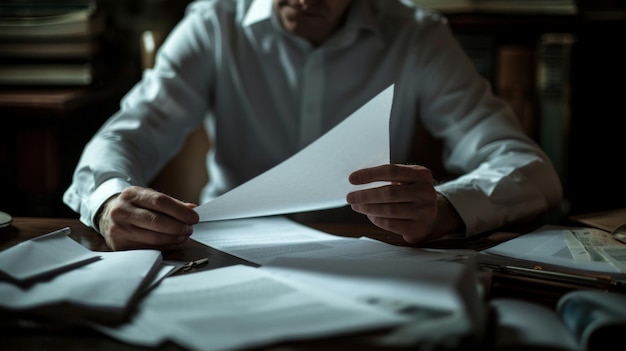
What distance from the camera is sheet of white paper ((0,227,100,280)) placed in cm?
77

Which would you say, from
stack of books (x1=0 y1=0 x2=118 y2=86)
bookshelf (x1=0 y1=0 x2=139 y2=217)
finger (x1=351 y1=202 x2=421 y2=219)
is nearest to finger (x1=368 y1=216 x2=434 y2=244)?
finger (x1=351 y1=202 x2=421 y2=219)

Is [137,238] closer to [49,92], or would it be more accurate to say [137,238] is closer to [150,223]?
[150,223]

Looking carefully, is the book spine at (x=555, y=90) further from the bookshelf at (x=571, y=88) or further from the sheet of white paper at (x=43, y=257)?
the sheet of white paper at (x=43, y=257)

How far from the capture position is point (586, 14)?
1917 millimetres

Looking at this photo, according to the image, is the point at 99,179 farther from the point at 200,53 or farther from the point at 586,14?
the point at 586,14

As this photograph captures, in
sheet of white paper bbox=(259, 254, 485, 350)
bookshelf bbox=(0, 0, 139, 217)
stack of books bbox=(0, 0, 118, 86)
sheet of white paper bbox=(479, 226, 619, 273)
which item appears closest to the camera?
sheet of white paper bbox=(259, 254, 485, 350)

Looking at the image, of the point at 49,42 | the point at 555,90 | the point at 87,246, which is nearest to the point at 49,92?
the point at 49,42

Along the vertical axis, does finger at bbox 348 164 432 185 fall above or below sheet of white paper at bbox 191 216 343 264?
→ above

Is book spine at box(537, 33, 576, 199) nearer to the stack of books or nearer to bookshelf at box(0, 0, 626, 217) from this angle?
bookshelf at box(0, 0, 626, 217)

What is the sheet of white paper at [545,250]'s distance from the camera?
897 mm

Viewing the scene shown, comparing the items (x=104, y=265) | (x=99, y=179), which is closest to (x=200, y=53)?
(x=99, y=179)

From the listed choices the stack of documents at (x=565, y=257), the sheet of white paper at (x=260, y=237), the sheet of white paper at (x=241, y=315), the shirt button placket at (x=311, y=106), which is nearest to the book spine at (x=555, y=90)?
the shirt button placket at (x=311, y=106)

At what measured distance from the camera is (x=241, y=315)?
665 mm

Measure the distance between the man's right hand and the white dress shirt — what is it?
47cm
